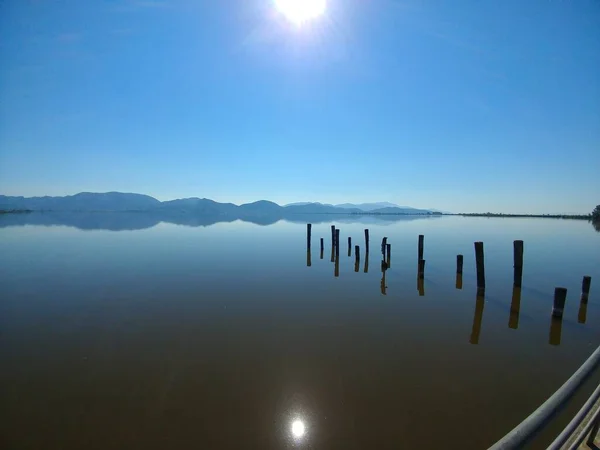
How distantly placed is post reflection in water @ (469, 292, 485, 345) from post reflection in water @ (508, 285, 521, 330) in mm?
1126

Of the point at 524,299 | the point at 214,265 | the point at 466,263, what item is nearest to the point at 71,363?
the point at 214,265

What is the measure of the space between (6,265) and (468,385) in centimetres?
3172

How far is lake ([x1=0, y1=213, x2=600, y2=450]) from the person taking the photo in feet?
20.4

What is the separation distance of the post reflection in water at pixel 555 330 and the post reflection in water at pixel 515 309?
1.13m

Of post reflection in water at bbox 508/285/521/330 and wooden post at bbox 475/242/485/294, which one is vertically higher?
wooden post at bbox 475/242/485/294

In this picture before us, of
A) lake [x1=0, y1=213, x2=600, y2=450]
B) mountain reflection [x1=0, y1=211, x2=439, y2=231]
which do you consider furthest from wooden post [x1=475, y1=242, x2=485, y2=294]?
mountain reflection [x1=0, y1=211, x2=439, y2=231]

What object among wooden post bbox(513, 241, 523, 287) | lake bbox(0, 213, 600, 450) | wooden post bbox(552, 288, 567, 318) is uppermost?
wooden post bbox(513, 241, 523, 287)

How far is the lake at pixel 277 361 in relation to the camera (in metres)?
6.21

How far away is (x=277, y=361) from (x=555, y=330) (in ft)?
37.2

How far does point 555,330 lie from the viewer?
1147 cm

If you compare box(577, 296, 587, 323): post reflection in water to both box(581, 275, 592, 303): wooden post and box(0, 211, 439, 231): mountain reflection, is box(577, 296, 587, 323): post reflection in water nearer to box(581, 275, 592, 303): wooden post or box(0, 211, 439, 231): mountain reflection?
box(581, 275, 592, 303): wooden post

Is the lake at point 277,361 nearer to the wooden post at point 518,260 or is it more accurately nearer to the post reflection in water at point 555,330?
the post reflection in water at point 555,330

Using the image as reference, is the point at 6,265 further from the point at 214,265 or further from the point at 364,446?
the point at 364,446

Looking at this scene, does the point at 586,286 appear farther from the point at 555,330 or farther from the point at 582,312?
the point at 555,330
